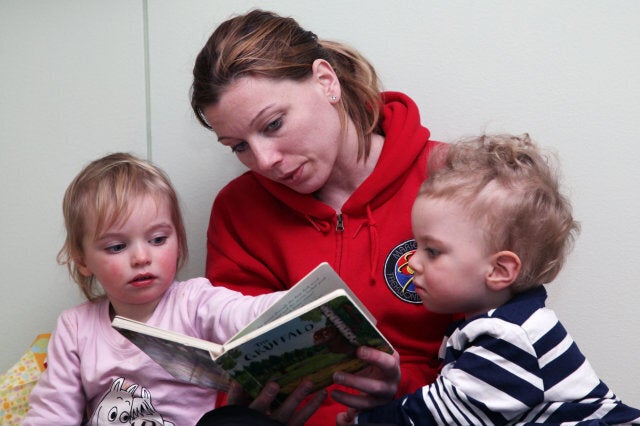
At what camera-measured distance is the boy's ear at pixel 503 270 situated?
116 cm

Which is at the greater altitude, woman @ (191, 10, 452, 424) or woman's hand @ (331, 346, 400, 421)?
woman @ (191, 10, 452, 424)

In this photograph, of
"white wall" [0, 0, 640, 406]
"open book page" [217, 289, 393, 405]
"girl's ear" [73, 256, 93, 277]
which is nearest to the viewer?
"open book page" [217, 289, 393, 405]

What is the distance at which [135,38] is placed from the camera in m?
1.80

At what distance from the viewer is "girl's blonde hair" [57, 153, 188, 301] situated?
1396 millimetres

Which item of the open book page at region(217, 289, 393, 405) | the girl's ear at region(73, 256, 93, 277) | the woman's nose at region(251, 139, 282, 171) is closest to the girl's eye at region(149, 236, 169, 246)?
the girl's ear at region(73, 256, 93, 277)

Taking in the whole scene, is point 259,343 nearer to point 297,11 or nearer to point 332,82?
point 332,82

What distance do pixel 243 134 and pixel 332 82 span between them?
0.22 m

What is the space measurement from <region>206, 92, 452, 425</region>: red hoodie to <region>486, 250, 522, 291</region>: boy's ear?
0.87 feet

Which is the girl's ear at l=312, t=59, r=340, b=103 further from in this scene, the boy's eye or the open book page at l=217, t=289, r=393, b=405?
the open book page at l=217, t=289, r=393, b=405

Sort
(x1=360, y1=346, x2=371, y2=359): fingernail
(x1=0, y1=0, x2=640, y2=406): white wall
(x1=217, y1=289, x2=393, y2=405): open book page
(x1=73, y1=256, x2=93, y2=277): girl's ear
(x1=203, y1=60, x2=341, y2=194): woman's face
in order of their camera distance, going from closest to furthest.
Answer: (x1=217, y1=289, x2=393, y2=405): open book page < (x1=360, y1=346, x2=371, y2=359): fingernail < (x1=203, y1=60, x2=341, y2=194): woman's face < (x1=73, y1=256, x2=93, y2=277): girl's ear < (x1=0, y1=0, x2=640, y2=406): white wall

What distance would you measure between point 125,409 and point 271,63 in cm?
73

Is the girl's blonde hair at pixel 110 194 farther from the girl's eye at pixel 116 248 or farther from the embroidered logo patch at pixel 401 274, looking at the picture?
the embroidered logo patch at pixel 401 274

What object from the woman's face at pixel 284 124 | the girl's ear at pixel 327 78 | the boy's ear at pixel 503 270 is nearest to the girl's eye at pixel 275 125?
the woman's face at pixel 284 124

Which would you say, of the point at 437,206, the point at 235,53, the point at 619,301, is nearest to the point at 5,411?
the point at 235,53
